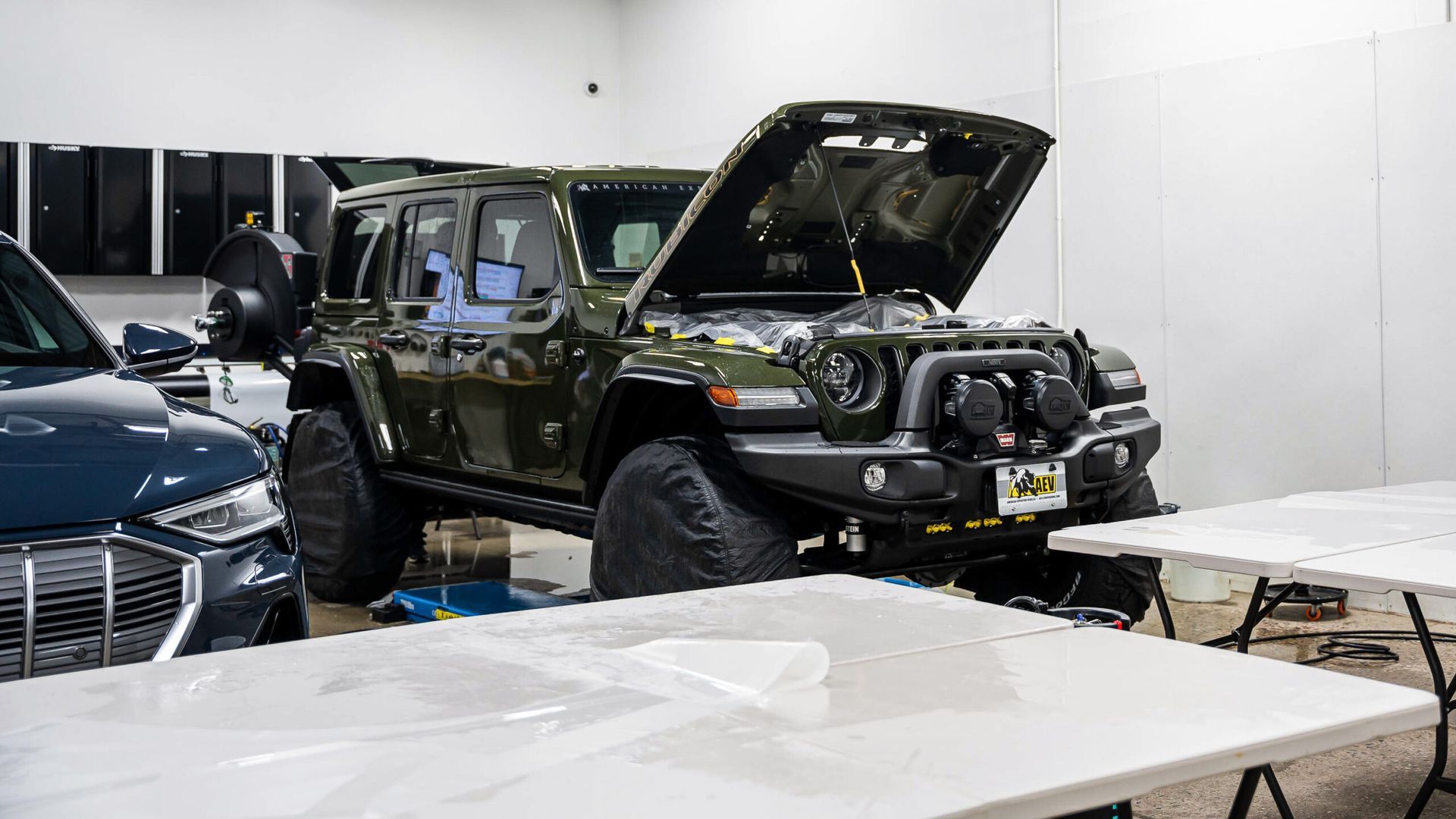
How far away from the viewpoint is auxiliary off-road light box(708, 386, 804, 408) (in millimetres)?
3621

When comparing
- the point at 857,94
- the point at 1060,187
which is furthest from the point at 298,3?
the point at 1060,187

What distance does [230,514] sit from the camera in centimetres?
288

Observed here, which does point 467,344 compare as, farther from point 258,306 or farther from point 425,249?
point 258,306

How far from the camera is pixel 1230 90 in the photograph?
6289mm

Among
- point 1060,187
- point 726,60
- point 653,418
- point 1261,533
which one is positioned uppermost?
point 726,60

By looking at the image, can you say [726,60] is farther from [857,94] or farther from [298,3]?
[298,3]

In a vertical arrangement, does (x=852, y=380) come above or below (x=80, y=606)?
above

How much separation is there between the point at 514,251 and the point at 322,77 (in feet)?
19.7

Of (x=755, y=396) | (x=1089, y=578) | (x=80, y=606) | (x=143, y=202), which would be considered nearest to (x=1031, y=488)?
(x=1089, y=578)

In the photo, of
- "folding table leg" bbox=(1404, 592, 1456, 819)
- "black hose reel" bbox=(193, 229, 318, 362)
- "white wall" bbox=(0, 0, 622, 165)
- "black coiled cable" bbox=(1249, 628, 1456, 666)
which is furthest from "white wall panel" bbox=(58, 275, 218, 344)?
"folding table leg" bbox=(1404, 592, 1456, 819)

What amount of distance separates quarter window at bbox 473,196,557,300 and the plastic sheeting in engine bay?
58 centimetres

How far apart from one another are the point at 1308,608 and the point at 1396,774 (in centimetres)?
212

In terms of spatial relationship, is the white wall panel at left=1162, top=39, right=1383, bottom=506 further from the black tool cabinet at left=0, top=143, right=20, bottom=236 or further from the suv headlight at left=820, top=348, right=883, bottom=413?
the black tool cabinet at left=0, top=143, right=20, bottom=236

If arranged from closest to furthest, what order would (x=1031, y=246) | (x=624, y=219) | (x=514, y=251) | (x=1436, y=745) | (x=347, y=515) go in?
(x=1436, y=745)
(x=624, y=219)
(x=514, y=251)
(x=347, y=515)
(x=1031, y=246)
